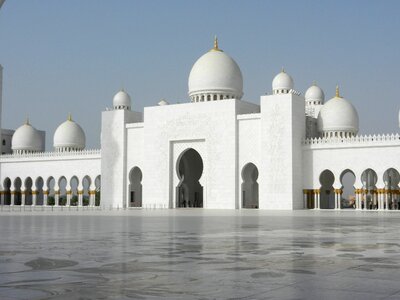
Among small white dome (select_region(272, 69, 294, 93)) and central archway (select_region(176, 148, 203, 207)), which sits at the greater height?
small white dome (select_region(272, 69, 294, 93))

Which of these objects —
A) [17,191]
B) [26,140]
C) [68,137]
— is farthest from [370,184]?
[26,140]

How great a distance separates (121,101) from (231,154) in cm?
1170

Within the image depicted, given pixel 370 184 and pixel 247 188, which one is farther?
pixel 370 184

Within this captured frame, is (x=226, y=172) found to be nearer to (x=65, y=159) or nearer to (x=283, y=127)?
(x=283, y=127)

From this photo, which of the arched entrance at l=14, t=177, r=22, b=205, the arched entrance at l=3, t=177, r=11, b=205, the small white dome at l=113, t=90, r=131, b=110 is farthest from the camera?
the arched entrance at l=3, t=177, r=11, b=205

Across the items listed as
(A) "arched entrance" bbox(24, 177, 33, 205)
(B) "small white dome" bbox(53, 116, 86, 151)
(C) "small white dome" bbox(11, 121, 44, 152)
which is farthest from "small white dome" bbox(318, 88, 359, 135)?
(C) "small white dome" bbox(11, 121, 44, 152)

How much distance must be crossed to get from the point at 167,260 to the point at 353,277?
5.74 feet

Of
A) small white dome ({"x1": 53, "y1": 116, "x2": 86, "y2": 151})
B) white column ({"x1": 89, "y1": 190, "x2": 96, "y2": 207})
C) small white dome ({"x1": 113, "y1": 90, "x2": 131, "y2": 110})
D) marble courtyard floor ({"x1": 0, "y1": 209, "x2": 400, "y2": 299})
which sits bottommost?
marble courtyard floor ({"x1": 0, "y1": 209, "x2": 400, "y2": 299})

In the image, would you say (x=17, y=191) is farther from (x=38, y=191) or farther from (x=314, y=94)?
(x=314, y=94)

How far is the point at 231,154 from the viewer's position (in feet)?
107

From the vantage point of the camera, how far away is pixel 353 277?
400 centimetres

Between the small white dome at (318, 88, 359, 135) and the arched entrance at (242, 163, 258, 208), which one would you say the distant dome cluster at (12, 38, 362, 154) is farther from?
the arched entrance at (242, 163, 258, 208)

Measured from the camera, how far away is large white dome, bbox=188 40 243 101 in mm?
35375

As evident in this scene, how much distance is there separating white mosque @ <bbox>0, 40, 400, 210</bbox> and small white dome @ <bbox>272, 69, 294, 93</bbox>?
2.5 inches
